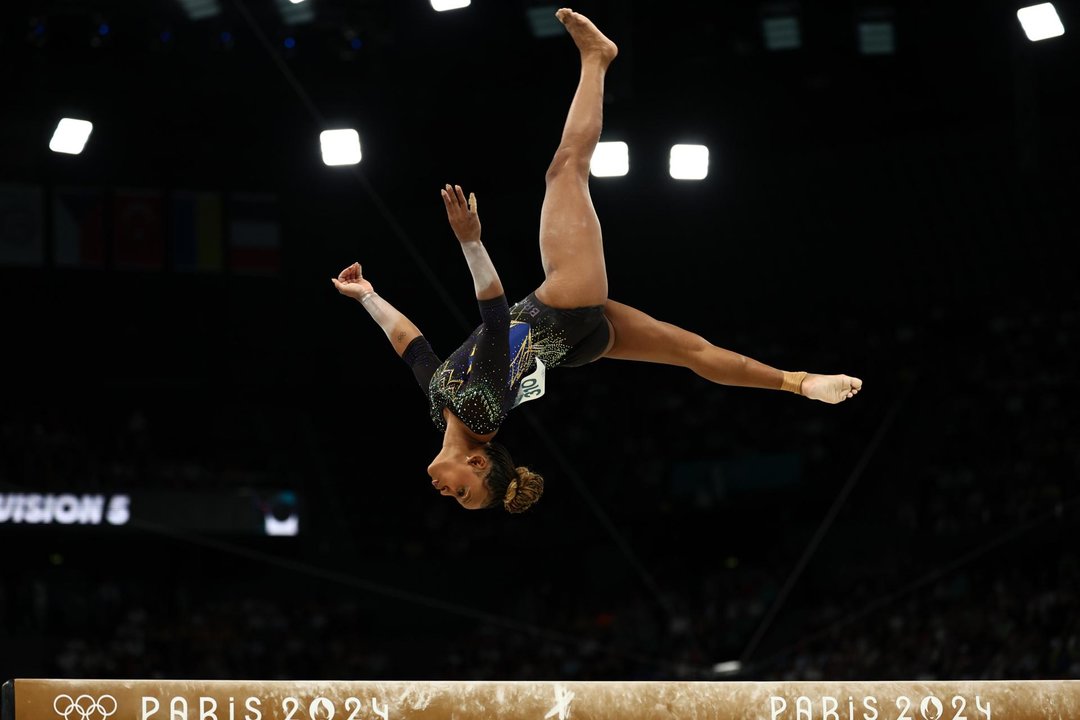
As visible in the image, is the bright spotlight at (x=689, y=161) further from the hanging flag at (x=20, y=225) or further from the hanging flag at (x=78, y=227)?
the hanging flag at (x=20, y=225)

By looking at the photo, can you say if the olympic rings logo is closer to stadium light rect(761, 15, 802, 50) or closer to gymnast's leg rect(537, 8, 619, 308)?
gymnast's leg rect(537, 8, 619, 308)

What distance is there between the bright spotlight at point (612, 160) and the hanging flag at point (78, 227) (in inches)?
341

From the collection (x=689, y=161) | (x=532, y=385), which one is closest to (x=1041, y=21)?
(x=689, y=161)

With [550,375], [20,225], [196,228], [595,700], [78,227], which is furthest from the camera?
[550,375]

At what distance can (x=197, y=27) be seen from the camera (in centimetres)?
1128

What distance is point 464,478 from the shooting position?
14.4 ft

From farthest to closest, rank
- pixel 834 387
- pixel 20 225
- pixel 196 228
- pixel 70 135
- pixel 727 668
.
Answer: pixel 196 228, pixel 20 225, pixel 727 668, pixel 70 135, pixel 834 387

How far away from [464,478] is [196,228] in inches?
446

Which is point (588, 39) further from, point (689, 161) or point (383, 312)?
point (689, 161)

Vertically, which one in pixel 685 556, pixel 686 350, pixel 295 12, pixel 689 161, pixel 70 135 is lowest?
pixel 686 350

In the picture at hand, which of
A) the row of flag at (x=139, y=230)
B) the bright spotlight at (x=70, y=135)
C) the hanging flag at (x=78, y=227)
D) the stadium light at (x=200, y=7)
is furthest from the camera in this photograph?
the hanging flag at (x=78, y=227)

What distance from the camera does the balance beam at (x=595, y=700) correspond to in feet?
13.9

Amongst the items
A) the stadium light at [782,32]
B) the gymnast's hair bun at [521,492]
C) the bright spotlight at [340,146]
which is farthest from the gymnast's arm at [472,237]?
the stadium light at [782,32]

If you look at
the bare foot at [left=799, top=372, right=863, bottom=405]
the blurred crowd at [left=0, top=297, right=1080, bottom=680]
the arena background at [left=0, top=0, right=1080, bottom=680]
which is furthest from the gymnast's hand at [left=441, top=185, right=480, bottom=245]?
the blurred crowd at [left=0, top=297, right=1080, bottom=680]
